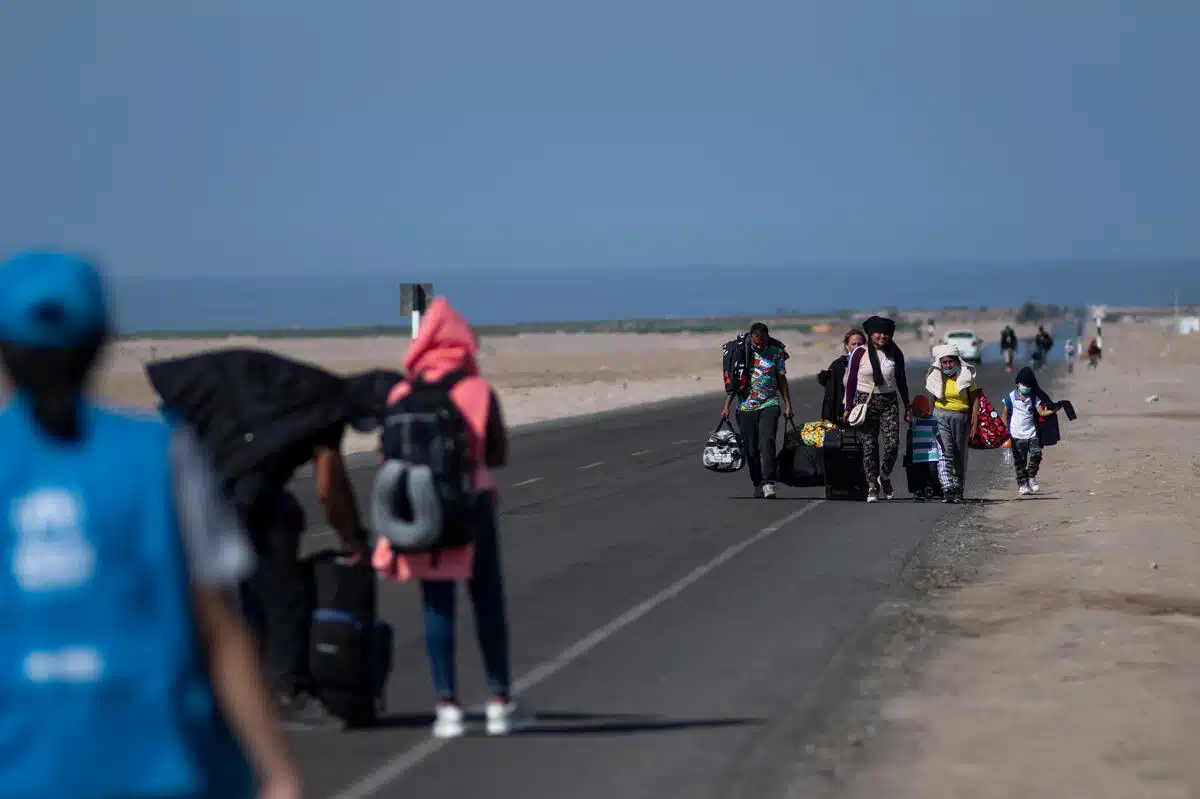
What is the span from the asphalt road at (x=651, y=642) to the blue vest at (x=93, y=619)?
4514mm

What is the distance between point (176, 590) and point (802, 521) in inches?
612

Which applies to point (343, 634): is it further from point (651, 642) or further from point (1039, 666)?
point (1039, 666)

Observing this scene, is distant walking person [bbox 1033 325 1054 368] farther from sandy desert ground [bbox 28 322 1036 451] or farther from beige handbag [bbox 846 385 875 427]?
beige handbag [bbox 846 385 875 427]

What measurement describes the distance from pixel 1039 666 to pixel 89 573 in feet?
27.3

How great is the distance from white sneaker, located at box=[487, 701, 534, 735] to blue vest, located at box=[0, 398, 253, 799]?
5.65 metres

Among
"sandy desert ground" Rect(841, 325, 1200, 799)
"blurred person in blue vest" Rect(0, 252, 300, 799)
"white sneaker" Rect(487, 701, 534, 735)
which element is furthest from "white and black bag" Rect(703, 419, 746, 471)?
"blurred person in blue vest" Rect(0, 252, 300, 799)

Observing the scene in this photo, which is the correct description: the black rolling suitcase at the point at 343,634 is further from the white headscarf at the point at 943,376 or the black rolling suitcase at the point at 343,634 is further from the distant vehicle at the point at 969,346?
the distant vehicle at the point at 969,346

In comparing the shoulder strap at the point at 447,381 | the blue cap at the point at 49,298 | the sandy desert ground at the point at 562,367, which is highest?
the blue cap at the point at 49,298

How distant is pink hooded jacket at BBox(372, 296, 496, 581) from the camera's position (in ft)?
27.6

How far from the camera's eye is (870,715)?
948 cm

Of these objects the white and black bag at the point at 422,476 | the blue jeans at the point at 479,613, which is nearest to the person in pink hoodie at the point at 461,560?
the blue jeans at the point at 479,613

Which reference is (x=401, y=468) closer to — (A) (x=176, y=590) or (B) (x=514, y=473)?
(A) (x=176, y=590)

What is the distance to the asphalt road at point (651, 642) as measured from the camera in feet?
27.1

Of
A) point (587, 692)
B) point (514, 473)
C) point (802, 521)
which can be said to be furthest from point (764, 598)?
point (514, 473)
